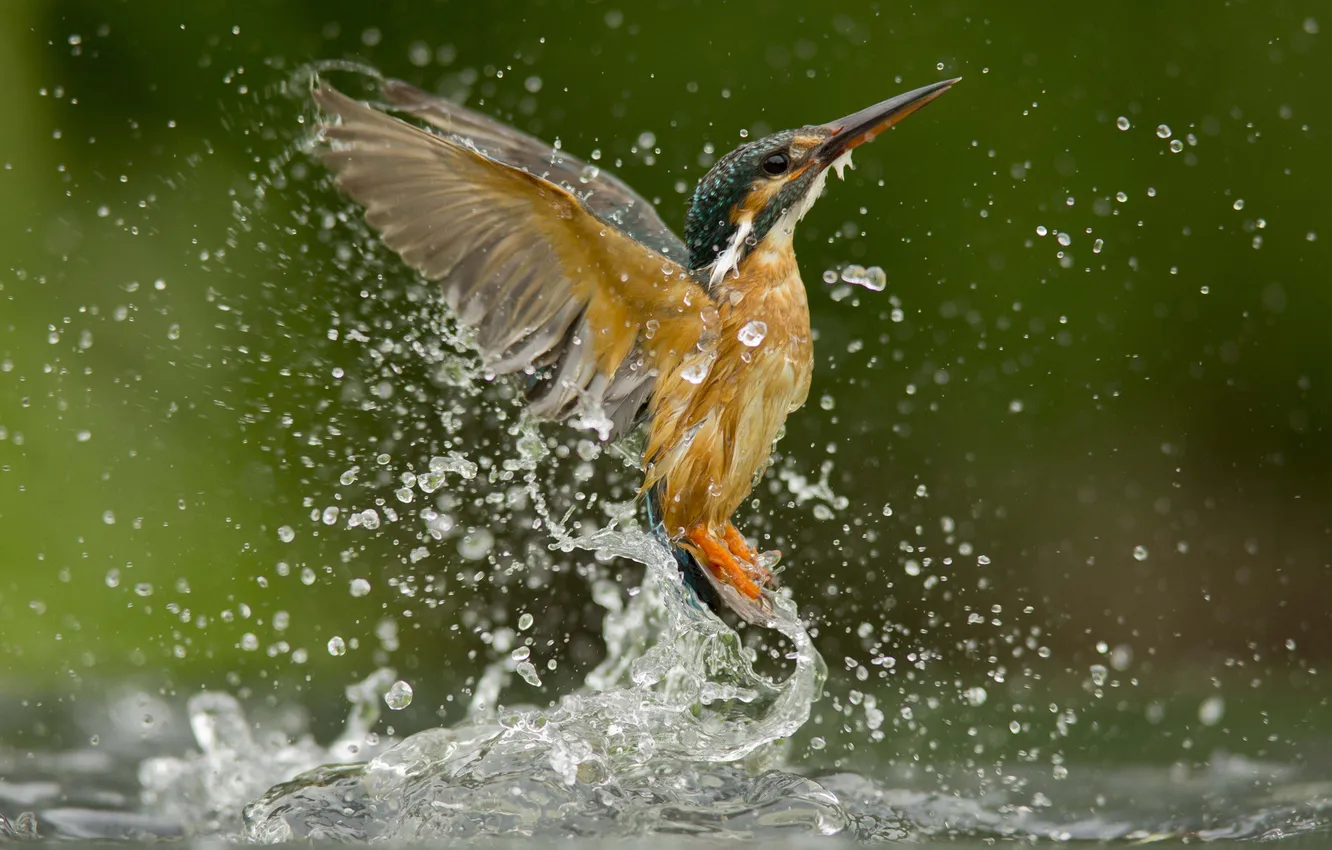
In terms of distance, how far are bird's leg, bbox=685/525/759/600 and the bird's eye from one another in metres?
0.56

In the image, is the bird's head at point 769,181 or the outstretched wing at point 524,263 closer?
the outstretched wing at point 524,263

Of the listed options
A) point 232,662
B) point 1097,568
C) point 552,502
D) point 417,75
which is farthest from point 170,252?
point 1097,568

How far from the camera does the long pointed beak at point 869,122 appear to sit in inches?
85.4

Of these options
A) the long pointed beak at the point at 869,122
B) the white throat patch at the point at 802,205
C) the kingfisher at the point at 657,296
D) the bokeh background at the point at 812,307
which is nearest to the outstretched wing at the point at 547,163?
the kingfisher at the point at 657,296

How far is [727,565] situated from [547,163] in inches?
31.4

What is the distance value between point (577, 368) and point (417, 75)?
167 cm

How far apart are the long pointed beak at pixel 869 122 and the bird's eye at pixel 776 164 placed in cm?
5

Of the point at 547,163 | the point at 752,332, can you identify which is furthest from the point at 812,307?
the point at 752,332

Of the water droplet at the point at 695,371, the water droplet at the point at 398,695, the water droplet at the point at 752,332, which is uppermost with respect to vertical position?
the water droplet at the point at 752,332

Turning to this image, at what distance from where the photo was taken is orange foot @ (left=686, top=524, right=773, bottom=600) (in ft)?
7.39

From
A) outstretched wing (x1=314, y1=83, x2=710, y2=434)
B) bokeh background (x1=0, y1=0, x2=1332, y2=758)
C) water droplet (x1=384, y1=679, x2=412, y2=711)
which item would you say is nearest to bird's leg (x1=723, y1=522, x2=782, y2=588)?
outstretched wing (x1=314, y1=83, x2=710, y2=434)

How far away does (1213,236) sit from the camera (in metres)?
3.82

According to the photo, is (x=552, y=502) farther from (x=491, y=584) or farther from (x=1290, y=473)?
(x=1290, y=473)

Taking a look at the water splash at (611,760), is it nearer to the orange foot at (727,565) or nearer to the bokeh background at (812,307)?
the orange foot at (727,565)
